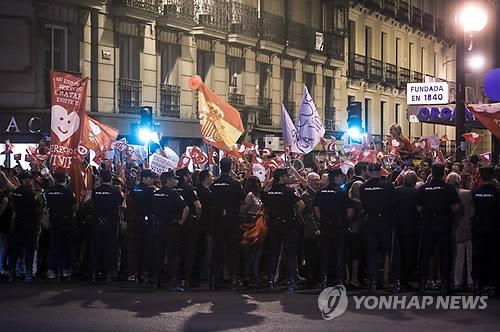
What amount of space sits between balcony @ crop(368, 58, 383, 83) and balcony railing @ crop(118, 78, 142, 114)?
1873cm

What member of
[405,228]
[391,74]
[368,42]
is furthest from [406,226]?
[391,74]

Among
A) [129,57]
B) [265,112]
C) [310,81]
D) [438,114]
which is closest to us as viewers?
[438,114]

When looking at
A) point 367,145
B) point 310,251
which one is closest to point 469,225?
point 310,251

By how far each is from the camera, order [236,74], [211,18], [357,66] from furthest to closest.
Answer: [357,66], [236,74], [211,18]

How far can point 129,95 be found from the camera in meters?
27.7

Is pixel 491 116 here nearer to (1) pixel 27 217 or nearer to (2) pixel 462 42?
(2) pixel 462 42

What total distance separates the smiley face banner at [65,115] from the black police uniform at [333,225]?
4.74 metres

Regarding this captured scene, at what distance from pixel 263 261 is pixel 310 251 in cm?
95

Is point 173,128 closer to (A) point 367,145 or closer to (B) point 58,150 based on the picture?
(A) point 367,145

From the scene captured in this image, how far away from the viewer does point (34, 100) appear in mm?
25078

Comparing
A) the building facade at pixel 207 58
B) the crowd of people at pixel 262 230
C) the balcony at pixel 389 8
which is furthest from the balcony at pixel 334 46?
the crowd of people at pixel 262 230

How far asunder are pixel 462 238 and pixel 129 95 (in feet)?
54.6

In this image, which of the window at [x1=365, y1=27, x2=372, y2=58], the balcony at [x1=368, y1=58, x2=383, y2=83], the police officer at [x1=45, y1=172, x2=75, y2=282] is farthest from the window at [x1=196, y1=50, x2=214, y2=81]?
the police officer at [x1=45, y1=172, x2=75, y2=282]

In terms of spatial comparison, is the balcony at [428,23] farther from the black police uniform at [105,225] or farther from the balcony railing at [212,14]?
the black police uniform at [105,225]
